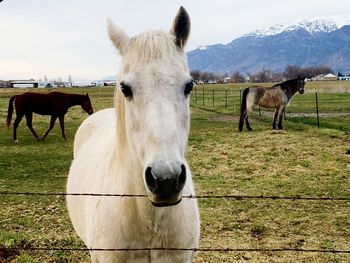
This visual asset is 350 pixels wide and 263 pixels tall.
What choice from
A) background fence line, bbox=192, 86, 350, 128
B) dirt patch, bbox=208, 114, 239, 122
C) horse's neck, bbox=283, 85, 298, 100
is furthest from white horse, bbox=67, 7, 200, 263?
dirt patch, bbox=208, 114, 239, 122

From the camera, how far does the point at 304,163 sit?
9.20 m

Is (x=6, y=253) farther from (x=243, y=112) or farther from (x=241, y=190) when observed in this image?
(x=243, y=112)

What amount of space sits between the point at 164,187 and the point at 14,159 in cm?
966

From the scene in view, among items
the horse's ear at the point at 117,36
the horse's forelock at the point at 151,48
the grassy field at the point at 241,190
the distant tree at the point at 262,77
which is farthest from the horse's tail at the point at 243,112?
the distant tree at the point at 262,77

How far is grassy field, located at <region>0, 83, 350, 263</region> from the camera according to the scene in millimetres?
4996

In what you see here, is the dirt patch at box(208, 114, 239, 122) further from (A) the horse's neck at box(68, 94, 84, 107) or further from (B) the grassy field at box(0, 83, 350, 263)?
(A) the horse's neck at box(68, 94, 84, 107)

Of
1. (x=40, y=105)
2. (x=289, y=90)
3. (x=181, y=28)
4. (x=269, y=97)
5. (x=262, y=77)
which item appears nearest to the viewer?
(x=181, y=28)

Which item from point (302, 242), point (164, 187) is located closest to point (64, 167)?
point (302, 242)

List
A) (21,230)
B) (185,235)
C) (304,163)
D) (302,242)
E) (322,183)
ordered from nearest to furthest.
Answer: (185,235) → (302,242) → (21,230) → (322,183) → (304,163)

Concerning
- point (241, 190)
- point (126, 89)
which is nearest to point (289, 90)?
point (241, 190)

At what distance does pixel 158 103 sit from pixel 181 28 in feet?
1.92

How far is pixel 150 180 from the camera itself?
184 cm

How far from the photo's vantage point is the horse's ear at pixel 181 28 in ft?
7.54

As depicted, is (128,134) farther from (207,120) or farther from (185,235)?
(207,120)
